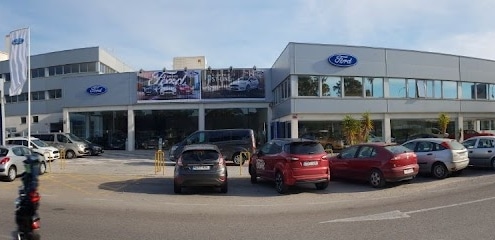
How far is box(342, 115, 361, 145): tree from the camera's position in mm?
28844

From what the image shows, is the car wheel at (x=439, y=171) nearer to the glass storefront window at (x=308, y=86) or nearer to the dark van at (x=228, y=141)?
the dark van at (x=228, y=141)

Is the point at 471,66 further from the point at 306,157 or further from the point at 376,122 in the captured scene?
the point at 306,157

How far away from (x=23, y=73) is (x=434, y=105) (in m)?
28.9

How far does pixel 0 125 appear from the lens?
83.0ft

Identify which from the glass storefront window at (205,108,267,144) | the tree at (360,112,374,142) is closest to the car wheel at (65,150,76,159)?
the glass storefront window at (205,108,267,144)

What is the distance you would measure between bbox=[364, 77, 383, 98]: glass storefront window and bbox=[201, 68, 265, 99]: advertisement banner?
9.79 m

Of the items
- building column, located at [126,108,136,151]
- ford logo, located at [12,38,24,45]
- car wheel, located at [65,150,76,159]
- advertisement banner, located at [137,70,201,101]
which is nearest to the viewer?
ford logo, located at [12,38,24,45]

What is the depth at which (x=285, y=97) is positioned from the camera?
32.6m

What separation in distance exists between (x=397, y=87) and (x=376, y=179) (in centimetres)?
1989

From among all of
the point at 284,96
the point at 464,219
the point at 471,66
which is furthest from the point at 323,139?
the point at 464,219

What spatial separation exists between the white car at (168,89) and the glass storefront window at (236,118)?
131 inches

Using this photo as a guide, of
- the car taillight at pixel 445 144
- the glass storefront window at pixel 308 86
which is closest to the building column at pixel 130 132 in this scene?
the glass storefront window at pixel 308 86

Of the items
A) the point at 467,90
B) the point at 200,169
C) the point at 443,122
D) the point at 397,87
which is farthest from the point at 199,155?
the point at 467,90

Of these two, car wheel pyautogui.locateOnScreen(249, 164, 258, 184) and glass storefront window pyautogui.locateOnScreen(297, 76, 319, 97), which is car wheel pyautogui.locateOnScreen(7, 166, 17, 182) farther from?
glass storefront window pyautogui.locateOnScreen(297, 76, 319, 97)
